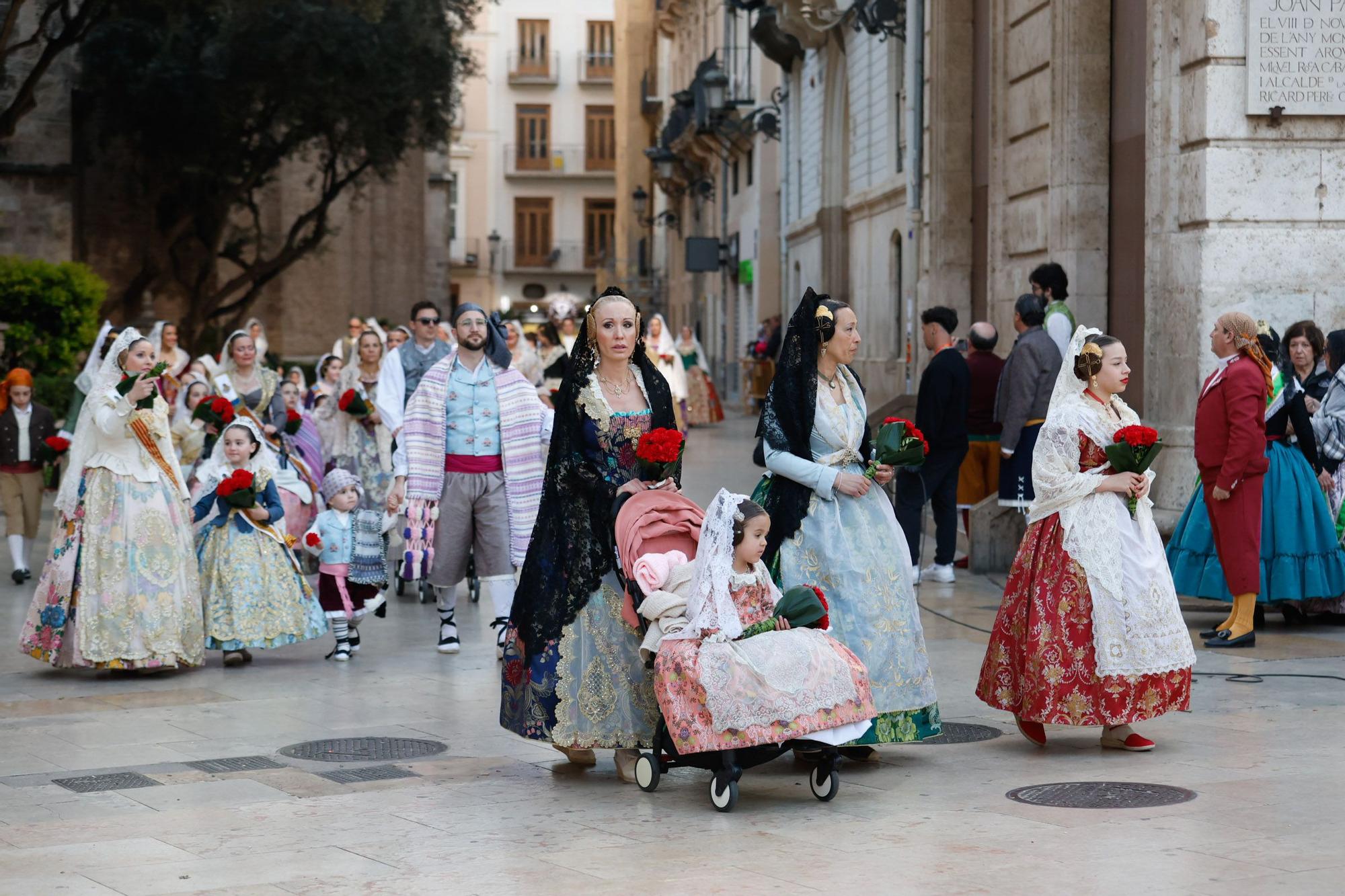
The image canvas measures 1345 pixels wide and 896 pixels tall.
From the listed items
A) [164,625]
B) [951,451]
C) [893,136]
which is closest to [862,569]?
[164,625]

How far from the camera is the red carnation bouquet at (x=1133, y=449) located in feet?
24.5

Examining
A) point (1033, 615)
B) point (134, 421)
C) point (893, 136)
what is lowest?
point (1033, 615)

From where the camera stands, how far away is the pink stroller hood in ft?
22.7

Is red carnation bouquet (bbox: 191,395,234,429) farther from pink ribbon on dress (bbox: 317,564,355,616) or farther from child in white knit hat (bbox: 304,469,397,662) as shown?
pink ribbon on dress (bbox: 317,564,355,616)

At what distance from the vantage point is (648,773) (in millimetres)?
6949

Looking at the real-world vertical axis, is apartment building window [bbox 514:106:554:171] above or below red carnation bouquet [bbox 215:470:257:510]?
above

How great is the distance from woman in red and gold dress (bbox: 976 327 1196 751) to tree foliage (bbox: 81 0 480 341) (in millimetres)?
21034

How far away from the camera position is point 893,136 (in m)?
24.0

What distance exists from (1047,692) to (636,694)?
1.64m

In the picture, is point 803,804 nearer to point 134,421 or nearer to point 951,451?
point 134,421

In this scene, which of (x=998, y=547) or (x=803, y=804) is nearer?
(x=803, y=804)

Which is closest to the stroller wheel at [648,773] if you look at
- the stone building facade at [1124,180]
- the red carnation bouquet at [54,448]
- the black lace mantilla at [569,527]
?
the black lace mantilla at [569,527]

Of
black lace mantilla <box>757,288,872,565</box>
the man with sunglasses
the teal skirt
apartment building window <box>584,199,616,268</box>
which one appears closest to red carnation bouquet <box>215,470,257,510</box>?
the man with sunglasses

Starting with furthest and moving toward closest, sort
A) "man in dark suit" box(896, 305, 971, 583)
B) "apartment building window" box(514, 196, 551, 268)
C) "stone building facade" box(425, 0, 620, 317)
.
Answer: "apartment building window" box(514, 196, 551, 268) → "stone building facade" box(425, 0, 620, 317) → "man in dark suit" box(896, 305, 971, 583)
